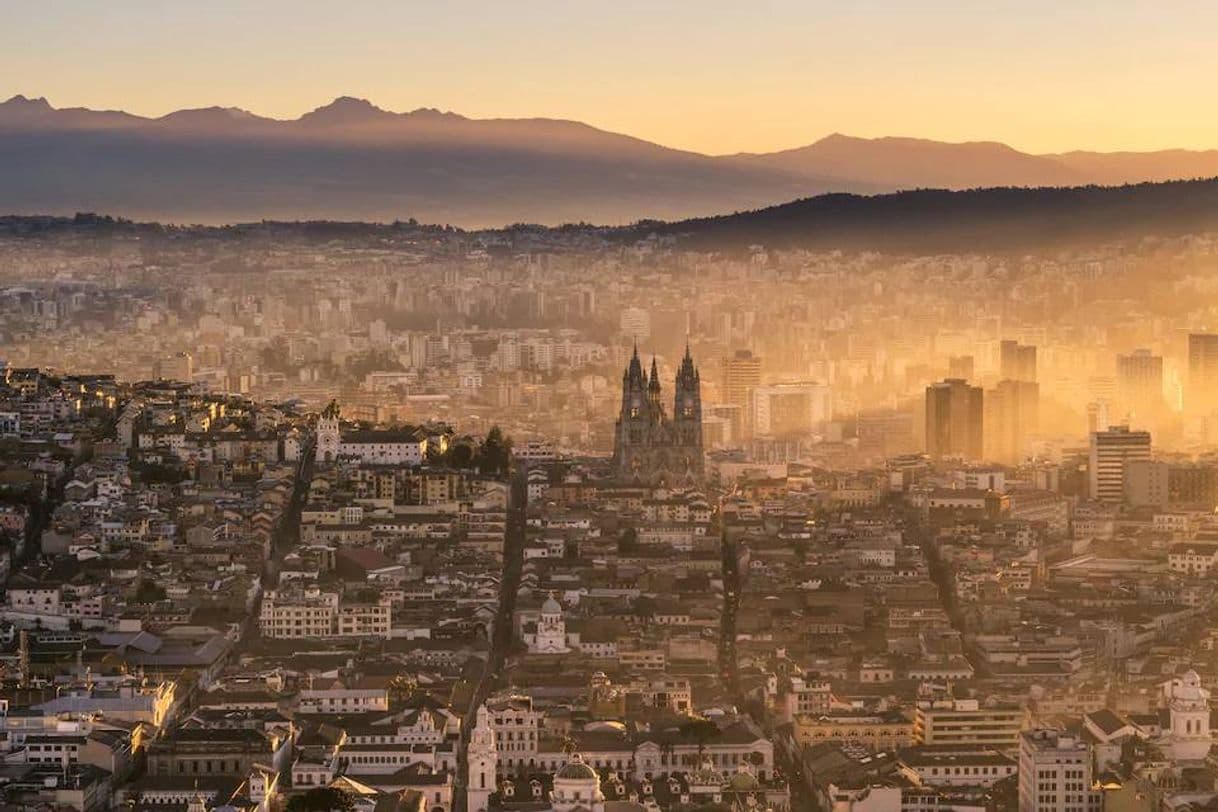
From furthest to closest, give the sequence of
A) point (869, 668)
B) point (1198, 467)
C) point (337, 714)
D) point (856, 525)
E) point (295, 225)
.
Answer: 1. point (295, 225)
2. point (1198, 467)
3. point (856, 525)
4. point (869, 668)
5. point (337, 714)

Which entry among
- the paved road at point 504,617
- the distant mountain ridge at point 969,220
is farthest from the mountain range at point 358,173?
the paved road at point 504,617

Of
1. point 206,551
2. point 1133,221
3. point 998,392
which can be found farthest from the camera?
point 1133,221

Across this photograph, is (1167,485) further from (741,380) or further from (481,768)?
(481,768)

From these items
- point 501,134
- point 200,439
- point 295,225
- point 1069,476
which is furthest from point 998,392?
point 501,134

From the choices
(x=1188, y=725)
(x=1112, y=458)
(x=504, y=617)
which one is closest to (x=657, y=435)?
(x=1112, y=458)

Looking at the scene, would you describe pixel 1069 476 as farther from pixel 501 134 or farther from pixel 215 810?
pixel 501 134

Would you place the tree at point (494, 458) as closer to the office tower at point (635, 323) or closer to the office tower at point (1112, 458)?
the office tower at point (1112, 458)
